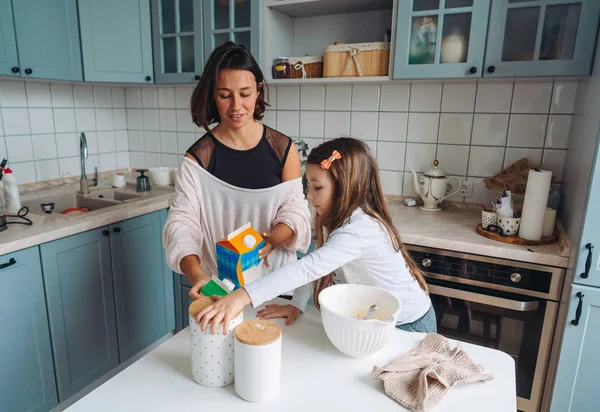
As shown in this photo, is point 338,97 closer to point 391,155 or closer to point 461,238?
point 391,155

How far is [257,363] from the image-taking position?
0.68m

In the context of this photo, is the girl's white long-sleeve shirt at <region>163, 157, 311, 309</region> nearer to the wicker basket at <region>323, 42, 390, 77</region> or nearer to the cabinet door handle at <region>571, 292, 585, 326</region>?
the wicker basket at <region>323, 42, 390, 77</region>

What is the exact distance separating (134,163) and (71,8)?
1087 mm

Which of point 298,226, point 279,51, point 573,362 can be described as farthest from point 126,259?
point 573,362

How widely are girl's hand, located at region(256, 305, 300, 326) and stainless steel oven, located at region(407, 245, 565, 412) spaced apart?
2.71 feet

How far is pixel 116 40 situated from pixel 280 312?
5.87 ft

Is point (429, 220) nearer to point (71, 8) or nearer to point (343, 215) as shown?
point (343, 215)

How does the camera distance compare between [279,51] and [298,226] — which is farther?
[279,51]

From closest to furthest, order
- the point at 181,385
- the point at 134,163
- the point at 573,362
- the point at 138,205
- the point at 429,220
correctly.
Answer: the point at 181,385 → the point at 573,362 → the point at 429,220 → the point at 138,205 → the point at 134,163

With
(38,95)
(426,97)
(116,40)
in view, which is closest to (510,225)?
(426,97)

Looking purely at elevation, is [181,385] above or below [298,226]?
below

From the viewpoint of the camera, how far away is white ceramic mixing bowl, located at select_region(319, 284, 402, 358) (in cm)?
77

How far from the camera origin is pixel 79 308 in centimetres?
177

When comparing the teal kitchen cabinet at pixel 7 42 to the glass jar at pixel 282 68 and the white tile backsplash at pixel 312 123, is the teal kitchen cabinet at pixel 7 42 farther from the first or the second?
the white tile backsplash at pixel 312 123
